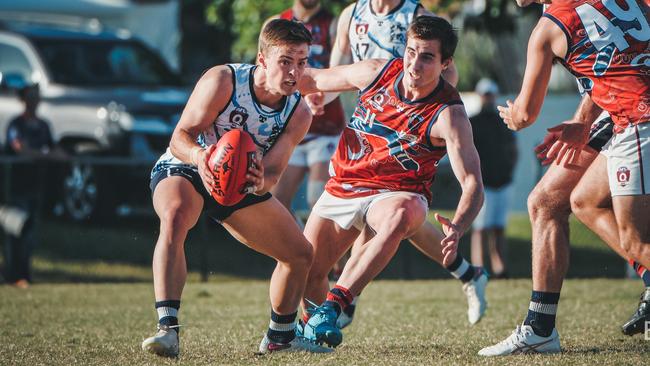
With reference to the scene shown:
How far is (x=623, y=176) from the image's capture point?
5.84 m

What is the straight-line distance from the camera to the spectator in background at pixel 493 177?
1202 centimetres

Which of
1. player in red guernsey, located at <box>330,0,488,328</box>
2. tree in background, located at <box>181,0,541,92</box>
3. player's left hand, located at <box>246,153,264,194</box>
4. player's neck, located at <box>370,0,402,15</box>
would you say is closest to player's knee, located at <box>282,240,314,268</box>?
player's left hand, located at <box>246,153,264,194</box>

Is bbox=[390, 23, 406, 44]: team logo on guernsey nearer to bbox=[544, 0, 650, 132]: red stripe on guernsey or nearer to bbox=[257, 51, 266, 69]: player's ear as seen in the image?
bbox=[257, 51, 266, 69]: player's ear

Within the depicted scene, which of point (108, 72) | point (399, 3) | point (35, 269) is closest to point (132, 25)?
point (108, 72)

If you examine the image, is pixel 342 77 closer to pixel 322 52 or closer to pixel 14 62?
pixel 322 52

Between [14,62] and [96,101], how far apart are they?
1.51 metres

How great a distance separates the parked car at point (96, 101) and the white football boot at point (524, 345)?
6.32 m

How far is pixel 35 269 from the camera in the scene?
40.0ft

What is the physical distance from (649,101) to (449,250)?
128 cm

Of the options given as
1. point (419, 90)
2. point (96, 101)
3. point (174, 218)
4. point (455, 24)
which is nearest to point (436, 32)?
point (419, 90)

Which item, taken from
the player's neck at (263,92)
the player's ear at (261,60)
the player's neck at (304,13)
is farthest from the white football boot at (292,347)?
the player's neck at (304,13)

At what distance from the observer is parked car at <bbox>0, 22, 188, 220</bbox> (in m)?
12.8

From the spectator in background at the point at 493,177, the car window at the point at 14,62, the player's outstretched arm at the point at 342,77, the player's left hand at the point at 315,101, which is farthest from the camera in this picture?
the car window at the point at 14,62

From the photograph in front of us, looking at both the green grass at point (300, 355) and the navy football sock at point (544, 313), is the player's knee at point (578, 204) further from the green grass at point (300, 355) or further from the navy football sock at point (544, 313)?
the green grass at point (300, 355)
